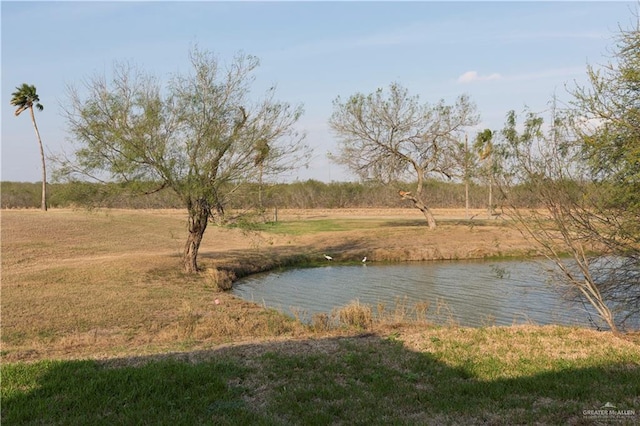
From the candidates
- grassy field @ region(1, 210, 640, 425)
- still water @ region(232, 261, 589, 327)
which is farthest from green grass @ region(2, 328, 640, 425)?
still water @ region(232, 261, 589, 327)

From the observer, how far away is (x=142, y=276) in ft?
67.3

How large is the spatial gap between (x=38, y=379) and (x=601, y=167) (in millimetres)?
10560

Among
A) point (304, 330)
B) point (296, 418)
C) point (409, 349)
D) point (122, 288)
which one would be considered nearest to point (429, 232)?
point (122, 288)

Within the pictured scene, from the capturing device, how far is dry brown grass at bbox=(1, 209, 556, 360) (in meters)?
12.1

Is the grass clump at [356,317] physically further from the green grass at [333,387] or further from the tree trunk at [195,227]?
the tree trunk at [195,227]

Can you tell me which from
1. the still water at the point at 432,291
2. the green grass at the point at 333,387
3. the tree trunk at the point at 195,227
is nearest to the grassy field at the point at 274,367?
the green grass at the point at 333,387

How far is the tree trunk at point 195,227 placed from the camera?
67.2 feet

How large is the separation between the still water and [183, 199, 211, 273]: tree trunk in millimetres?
2215

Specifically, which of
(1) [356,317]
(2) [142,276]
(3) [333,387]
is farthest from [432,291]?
(3) [333,387]

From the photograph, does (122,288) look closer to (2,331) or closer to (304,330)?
(2,331)

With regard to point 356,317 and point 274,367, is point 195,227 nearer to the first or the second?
point 356,317

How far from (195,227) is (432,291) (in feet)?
32.3

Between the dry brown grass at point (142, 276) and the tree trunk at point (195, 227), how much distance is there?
707mm

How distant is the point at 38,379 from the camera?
7309 mm
